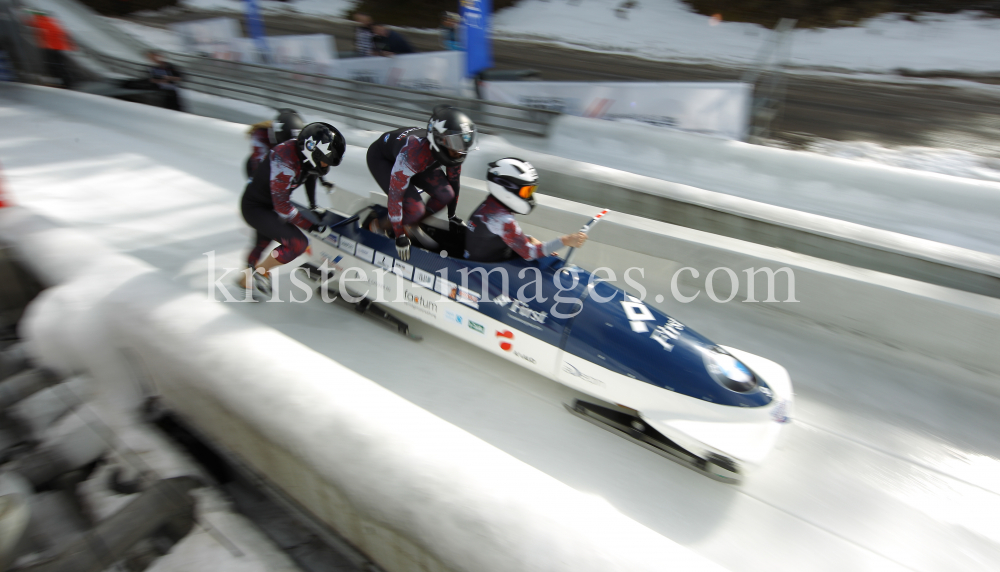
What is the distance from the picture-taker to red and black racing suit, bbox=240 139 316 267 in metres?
3.06

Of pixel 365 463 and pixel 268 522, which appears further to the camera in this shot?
pixel 268 522

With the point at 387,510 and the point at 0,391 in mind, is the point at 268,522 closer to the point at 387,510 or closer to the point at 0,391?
the point at 387,510

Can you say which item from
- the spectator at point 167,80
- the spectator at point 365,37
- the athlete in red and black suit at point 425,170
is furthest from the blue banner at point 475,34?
the spectator at point 167,80

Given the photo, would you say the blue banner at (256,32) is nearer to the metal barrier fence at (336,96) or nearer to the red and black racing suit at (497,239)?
the metal barrier fence at (336,96)

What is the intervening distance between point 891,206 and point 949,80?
5991 millimetres

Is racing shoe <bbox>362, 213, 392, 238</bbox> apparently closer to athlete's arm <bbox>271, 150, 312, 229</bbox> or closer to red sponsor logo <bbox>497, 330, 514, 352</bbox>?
athlete's arm <bbox>271, 150, 312, 229</bbox>

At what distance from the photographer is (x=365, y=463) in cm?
175

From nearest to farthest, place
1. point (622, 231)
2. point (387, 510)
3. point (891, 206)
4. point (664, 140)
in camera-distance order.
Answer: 1. point (387, 510)
2. point (622, 231)
3. point (891, 206)
4. point (664, 140)

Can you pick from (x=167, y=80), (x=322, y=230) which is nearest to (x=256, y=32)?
(x=167, y=80)

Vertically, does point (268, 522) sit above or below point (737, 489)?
below

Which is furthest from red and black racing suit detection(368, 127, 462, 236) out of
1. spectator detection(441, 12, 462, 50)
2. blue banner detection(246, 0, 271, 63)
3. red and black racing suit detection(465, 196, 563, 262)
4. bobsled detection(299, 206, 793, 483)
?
blue banner detection(246, 0, 271, 63)

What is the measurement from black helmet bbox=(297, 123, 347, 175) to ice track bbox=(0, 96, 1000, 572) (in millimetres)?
925

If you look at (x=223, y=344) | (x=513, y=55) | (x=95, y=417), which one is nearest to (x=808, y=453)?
(x=223, y=344)

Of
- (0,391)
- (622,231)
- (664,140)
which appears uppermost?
(664,140)
